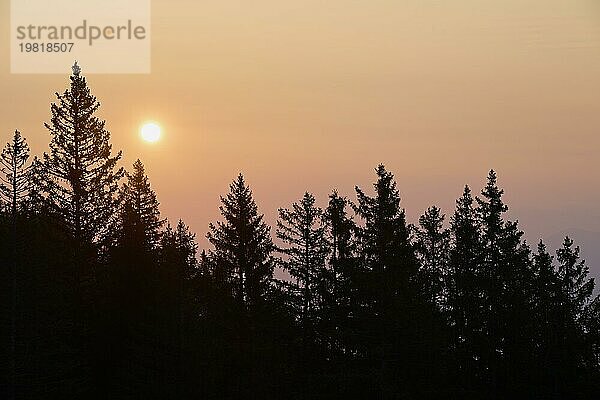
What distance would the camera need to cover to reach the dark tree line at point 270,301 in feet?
138

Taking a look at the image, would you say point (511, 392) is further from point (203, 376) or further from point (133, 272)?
point (133, 272)

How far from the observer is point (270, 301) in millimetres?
53156

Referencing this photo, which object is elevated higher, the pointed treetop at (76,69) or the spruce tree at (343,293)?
the pointed treetop at (76,69)

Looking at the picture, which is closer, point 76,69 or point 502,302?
point 76,69

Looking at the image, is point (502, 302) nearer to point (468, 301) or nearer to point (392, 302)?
point (468, 301)

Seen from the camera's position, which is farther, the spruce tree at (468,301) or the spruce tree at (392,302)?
the spruce tree at (468,301)

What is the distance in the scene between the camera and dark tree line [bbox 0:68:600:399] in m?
42.0

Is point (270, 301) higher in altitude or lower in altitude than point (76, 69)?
lower

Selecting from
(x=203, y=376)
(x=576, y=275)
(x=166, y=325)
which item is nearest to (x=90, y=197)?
(x=166, y=325)

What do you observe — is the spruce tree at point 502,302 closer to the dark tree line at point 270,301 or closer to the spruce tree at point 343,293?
the dark tree line at point 270,301

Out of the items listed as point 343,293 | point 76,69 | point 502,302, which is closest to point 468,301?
point 502,302

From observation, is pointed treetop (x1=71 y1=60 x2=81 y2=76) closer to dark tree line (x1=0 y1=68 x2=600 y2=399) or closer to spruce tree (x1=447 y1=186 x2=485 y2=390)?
dark tree line (x1=0 y1=68 x2=600 y2=399)

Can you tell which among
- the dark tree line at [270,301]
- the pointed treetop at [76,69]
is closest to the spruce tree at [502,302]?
the dark tree line at [270,301]

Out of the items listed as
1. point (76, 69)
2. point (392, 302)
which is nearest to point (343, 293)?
point (392, 302)
